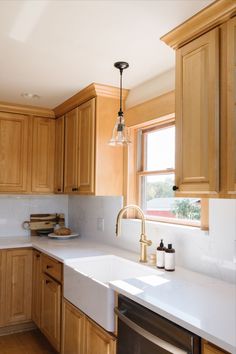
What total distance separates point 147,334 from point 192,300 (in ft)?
0.85

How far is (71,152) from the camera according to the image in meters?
3.21

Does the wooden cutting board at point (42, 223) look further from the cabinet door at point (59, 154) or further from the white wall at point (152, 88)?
the white wall at point (152, 88)

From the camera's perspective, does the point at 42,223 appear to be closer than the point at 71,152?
No

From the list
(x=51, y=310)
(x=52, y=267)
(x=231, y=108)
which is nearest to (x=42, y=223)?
(x=52, y=267)

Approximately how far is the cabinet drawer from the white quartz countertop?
196 mm

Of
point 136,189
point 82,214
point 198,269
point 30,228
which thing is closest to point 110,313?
point 198,269

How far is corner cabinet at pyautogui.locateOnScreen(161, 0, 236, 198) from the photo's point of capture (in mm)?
1479

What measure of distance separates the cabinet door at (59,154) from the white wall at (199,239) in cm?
66

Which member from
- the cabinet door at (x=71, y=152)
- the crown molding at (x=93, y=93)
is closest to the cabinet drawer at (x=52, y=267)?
the cabinet door at (x=71, y=152)

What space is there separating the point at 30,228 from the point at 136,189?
5.06ft

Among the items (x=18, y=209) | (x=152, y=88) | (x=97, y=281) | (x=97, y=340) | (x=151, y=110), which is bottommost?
(x=97, y=340)

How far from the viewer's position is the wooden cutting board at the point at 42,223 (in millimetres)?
3730

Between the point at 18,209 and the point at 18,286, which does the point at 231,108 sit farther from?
the point at 18,209

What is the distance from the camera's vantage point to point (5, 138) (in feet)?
11.0
